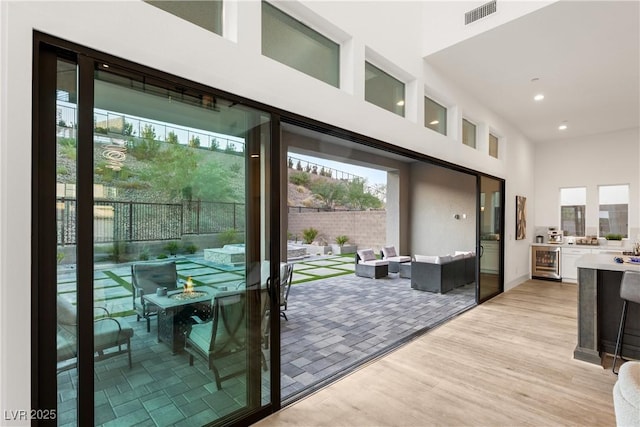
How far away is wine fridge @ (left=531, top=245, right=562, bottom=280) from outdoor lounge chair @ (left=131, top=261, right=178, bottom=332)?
335 inches

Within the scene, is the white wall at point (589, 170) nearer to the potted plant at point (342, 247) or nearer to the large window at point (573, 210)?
the large window at point (573, 210)

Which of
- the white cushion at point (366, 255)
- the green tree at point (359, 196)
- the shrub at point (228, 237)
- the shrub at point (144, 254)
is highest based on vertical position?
the green tree at point (359, 196)

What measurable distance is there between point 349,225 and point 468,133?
29.9 ft

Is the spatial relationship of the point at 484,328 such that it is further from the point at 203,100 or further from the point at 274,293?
the point at 203,100

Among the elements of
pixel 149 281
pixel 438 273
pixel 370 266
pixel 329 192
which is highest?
pixel 329 192

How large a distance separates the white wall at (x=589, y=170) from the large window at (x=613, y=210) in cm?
10

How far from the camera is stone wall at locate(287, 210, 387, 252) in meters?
13.4

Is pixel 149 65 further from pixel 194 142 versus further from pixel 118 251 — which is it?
pixel 118 251

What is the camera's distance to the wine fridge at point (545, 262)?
7508 millimetres

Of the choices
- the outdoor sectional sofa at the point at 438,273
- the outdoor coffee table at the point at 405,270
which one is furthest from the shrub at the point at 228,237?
the outdoor coffee table at the point at 405,270

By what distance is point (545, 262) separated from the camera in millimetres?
7680

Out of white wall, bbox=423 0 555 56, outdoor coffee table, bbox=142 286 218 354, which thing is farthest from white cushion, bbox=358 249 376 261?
outdoor coffee table, bbox=142 286 218 354

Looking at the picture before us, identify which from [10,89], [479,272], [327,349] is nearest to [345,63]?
[10,89]

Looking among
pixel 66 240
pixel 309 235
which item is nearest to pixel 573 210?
pixel 66 240
